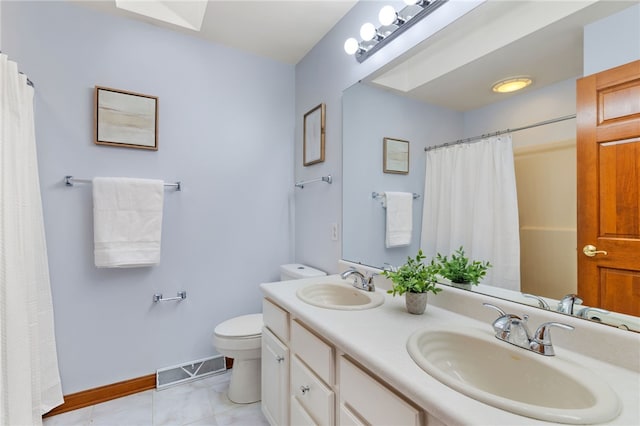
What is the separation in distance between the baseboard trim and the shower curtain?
0.49 ft

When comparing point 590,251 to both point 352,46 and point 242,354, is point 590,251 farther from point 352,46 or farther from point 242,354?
point 242,354

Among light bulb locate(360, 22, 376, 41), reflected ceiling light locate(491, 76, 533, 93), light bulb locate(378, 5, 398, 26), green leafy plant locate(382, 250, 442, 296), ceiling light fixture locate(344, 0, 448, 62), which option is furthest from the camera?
light bulb locate(360, 22, 376, 41)

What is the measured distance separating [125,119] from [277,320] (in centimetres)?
158

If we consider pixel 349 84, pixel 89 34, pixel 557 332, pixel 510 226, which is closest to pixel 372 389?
pixel 557 332

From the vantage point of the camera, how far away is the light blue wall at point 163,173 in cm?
171

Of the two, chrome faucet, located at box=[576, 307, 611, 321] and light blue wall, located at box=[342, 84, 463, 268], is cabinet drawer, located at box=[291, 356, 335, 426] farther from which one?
chrome faucet, located at box=[576, 307, 611, 321]

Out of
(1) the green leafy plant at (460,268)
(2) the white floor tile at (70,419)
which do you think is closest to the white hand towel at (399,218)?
(1) the green leafy plant at (460,268)

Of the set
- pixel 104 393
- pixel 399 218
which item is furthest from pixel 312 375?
pixel 104 393

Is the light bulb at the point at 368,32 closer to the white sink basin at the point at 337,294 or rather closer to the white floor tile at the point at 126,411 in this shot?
the white sink basin at the point at 337,294

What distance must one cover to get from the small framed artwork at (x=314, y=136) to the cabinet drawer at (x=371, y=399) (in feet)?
4.74

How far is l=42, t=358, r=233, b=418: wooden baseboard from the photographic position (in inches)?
67.7

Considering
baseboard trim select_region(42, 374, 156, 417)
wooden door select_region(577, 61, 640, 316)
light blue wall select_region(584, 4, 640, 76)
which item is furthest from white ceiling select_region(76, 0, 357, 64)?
baseboard trim select_region(42, 374, 156, 417)

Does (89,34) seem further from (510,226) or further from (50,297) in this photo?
(510,226)

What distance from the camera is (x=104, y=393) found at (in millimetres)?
1813
